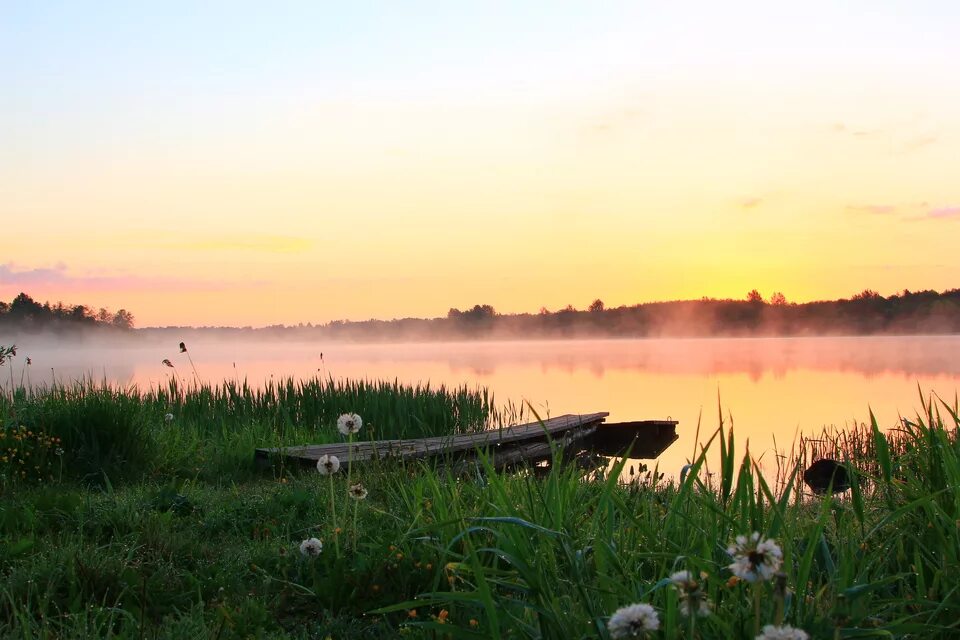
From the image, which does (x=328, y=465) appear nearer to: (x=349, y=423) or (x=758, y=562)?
(x=349, y=423)

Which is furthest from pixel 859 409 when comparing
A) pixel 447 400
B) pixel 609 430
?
pixel 447 400

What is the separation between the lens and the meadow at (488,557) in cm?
260

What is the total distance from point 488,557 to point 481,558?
0.25ft

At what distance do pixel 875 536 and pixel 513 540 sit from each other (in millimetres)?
2453

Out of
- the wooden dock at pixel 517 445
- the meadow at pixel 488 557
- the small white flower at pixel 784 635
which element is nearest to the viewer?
the small white flower at pixel 784 635

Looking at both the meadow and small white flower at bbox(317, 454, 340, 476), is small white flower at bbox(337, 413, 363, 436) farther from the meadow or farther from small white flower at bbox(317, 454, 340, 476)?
the meadow

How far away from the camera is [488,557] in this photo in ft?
13.1

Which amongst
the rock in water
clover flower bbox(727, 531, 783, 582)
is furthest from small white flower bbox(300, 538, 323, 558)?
the rock in water

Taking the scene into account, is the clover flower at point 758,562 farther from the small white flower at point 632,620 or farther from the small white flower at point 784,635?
the small white flower at point 632,620

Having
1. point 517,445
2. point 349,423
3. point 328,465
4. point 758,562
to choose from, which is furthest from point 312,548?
point 517,445

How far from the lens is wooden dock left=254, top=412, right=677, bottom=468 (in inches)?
303

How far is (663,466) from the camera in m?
13.7

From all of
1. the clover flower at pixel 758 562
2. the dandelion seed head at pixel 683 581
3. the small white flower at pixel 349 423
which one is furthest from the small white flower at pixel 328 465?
the clover flower at pixel 758 562

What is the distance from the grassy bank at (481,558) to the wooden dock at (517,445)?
A: 0.43m
